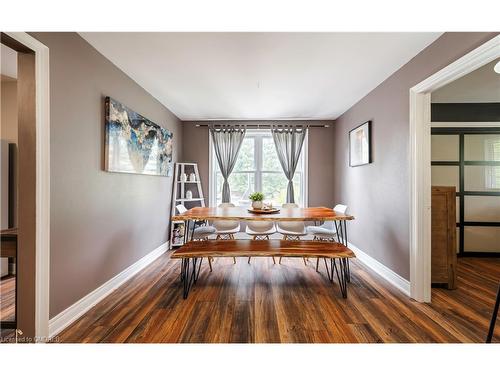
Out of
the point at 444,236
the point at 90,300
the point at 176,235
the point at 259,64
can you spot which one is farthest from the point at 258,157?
the point at 90,300

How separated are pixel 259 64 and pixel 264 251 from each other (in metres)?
2.08

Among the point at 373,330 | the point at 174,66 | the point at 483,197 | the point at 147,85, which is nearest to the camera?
the point at 373,330

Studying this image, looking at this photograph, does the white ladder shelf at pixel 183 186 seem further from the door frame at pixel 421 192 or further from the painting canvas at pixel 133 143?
the door frame at pixel 421 192

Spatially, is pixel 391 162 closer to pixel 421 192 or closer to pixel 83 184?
pixel 421 192

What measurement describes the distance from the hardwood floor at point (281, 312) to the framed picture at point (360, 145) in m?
1.70

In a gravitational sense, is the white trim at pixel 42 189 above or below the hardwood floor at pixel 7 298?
above

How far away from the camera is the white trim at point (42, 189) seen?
5.03ft

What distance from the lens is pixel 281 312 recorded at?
2.00 m

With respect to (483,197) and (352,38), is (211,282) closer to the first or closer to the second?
(352,38)

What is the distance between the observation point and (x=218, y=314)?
1961 mm

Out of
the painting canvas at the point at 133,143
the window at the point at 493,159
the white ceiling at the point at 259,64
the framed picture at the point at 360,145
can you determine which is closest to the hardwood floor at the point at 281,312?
the painting canvas at the point at 133,143

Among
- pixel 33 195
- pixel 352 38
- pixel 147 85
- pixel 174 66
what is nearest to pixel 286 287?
pixel 33 195

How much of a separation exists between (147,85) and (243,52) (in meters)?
1.57

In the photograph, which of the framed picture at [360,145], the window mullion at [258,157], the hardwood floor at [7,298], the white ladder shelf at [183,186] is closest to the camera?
the hardwood floor at [7,298]
